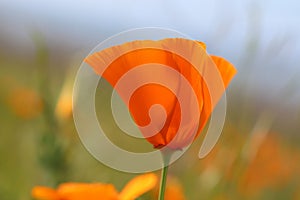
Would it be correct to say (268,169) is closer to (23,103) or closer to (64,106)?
(23,103)

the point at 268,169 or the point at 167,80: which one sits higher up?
the point at 167,80

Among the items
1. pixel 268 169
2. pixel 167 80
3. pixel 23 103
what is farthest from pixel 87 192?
pixel 268 169

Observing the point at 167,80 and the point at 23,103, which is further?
the point at 23,103

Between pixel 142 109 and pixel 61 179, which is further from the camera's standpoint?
pixel 61 179

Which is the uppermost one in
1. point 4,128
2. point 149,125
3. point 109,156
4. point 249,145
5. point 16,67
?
point 149,125

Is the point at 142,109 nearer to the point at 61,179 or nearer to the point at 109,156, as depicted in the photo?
the point at 61,179

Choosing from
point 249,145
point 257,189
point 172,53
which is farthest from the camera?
point 257,189

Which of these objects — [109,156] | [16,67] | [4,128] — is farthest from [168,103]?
[16,67]

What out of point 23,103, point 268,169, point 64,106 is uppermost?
point 64,106
